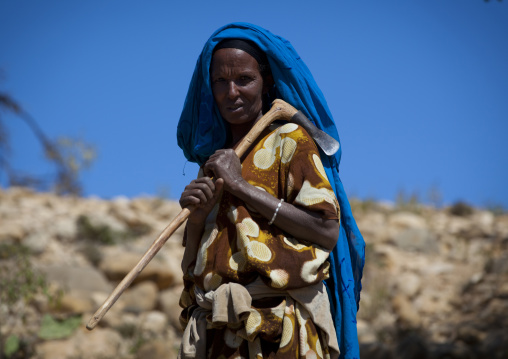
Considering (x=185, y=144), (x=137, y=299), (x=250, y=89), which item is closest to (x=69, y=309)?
(x=137, y=299)

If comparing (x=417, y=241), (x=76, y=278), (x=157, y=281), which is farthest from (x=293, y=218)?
(x=417, y=241)

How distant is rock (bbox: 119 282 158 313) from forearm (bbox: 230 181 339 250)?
263 inches

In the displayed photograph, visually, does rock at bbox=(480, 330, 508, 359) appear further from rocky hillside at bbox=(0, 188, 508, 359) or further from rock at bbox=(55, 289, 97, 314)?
rock at bbox=(55, 289, 97, 314)

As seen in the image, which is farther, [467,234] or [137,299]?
[467,234]

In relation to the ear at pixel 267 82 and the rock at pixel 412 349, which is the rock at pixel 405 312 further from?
the ear at pixel 267 82

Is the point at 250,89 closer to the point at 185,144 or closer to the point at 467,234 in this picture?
the point at 185,144

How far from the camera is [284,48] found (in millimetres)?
2979

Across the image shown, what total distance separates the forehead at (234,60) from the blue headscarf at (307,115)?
2.5 inches

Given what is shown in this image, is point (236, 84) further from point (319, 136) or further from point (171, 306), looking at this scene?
point (171, 306)

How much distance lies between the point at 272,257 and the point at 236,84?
0.81m

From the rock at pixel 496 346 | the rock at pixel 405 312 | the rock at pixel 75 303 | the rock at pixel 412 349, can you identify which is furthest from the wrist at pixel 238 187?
the rock at pixel 405 312

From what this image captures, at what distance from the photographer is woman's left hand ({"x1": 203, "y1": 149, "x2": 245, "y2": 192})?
2670mm

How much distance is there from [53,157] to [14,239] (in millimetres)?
1463

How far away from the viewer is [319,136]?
2.88 meters
